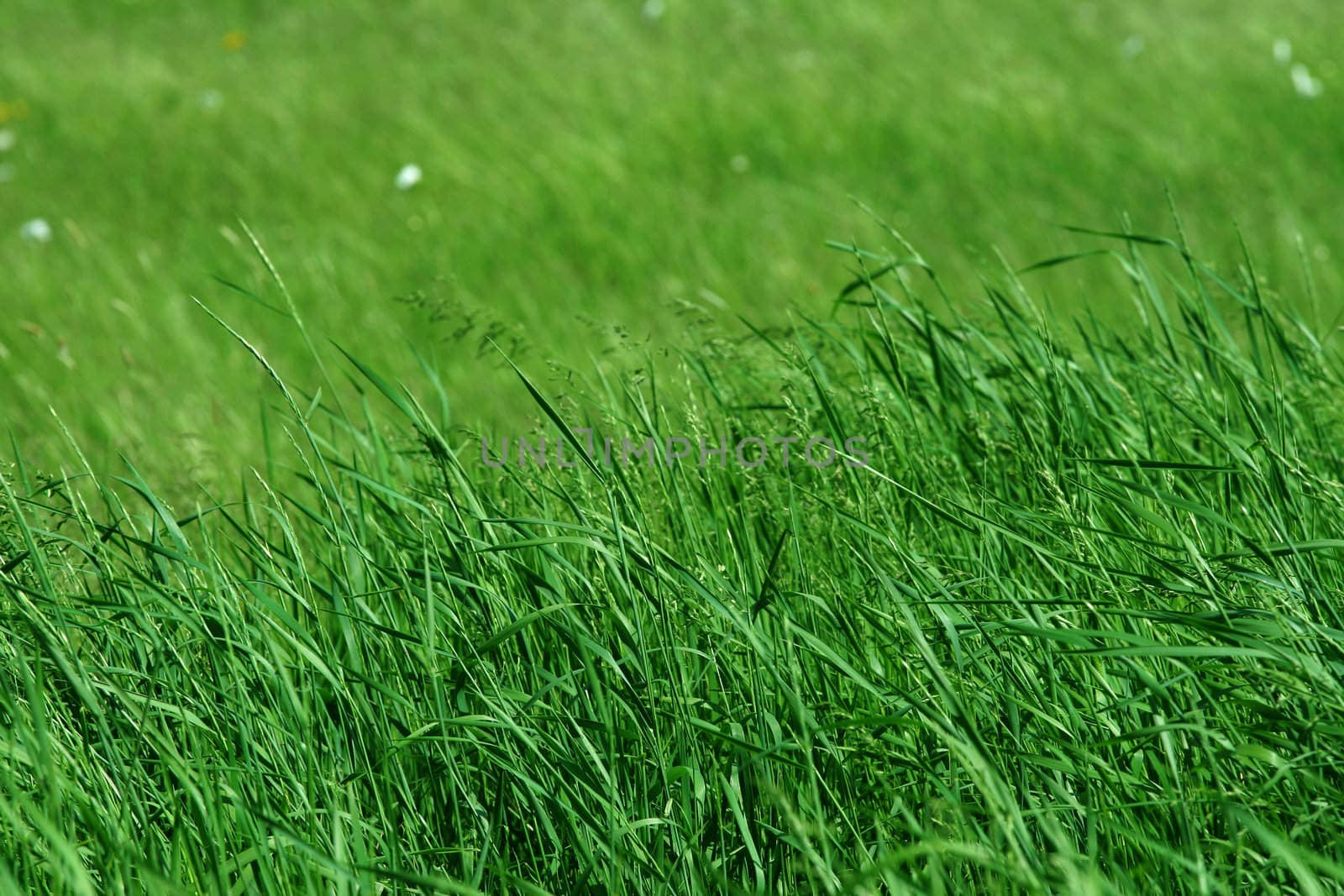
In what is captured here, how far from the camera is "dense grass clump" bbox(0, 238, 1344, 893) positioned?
1306 mm

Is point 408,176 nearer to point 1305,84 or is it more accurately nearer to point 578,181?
point 578,181

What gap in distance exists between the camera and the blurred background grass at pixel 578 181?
13.2ft

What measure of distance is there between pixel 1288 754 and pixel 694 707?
688 mm

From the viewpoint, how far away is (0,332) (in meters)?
4.19

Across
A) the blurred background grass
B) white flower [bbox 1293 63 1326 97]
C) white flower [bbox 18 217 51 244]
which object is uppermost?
white flower [bbox 18 217 51 244]

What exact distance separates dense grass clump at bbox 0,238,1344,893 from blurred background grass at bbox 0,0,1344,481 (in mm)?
1380

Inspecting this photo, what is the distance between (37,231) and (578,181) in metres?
2.06

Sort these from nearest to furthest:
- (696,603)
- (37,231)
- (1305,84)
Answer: (696,603) → (37,231) → (1305,84)

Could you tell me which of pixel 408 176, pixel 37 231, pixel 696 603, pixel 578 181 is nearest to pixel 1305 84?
pixel 578 181

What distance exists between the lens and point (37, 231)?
4.56m

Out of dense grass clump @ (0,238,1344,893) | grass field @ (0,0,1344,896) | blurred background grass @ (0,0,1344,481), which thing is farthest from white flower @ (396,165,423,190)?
dense grass clump @ (0,238,1344,893)

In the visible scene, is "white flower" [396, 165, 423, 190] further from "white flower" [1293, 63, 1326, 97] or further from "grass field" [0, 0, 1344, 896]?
"white flower" [1293, 63, 1326, 97]

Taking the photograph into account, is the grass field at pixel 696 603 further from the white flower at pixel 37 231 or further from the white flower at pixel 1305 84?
the white flower at pixel 1305 84

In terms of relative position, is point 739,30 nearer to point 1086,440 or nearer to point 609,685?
point 1086,440
